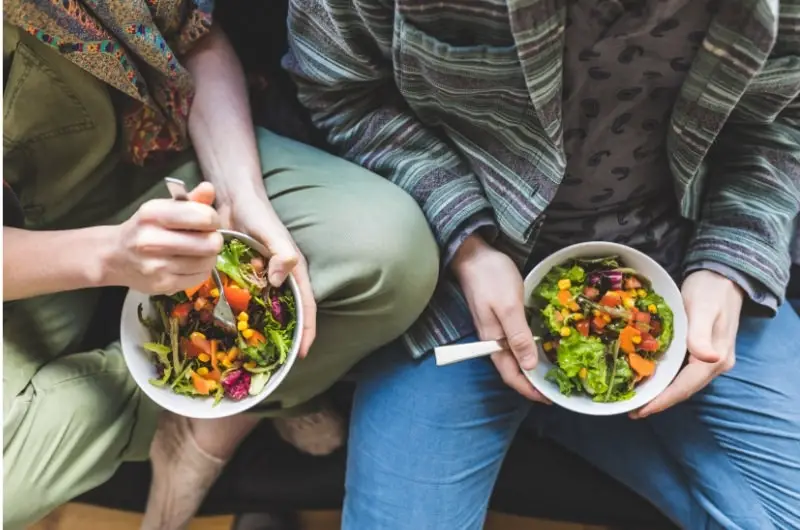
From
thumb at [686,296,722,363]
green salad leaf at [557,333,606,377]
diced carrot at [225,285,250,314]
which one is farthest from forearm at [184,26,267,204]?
thumb at [686,296,722,363]

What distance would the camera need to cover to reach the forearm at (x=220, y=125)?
0.80 meters

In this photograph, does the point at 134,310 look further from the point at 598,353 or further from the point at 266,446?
the point at 598,353

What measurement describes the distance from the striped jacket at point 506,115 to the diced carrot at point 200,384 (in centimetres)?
22

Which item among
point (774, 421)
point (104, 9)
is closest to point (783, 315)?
point (774, 421)

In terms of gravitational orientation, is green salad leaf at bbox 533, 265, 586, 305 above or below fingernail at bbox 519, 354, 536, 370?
above

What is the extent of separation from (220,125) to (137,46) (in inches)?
4.9

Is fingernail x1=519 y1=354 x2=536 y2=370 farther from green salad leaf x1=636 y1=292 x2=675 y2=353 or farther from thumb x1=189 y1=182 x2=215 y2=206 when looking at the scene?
thumb x1=189 y1=182 x2=215 y2=206

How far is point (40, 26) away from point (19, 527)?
0.47 meters

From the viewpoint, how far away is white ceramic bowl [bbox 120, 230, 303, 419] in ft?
2.38

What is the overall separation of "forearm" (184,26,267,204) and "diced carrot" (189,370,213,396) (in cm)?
17

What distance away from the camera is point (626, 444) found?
2.91 feet

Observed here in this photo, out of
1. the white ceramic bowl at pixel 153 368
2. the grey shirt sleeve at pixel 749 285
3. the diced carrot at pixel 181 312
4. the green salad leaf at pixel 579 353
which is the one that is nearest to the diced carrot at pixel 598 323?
the green salad leaf at pixel 579 353

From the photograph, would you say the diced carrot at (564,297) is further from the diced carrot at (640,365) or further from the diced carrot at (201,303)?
the diced carrot at (201,303)

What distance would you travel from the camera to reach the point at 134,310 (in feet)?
2.45
